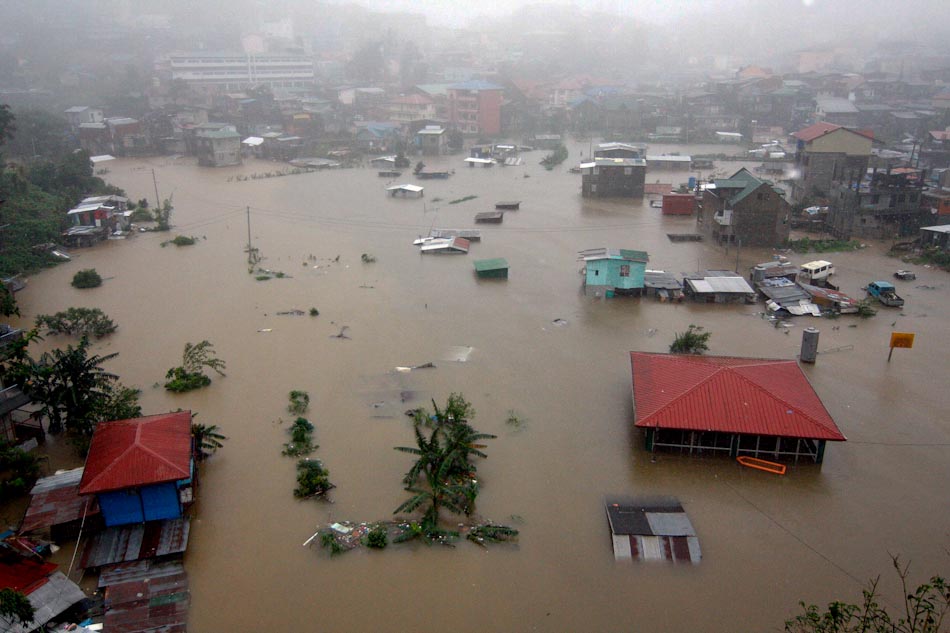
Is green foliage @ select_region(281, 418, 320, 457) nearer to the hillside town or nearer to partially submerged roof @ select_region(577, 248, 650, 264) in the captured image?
the hillside town

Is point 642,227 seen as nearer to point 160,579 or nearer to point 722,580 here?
point 722,580

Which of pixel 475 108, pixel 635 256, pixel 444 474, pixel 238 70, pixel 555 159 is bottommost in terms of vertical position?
pixel 444 474

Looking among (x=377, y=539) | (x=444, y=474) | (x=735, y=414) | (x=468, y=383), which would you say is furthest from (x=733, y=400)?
(x=377, y=539)

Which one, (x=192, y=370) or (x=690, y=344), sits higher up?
(x=690, y=344)

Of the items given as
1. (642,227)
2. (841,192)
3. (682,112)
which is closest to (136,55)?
(682,112)


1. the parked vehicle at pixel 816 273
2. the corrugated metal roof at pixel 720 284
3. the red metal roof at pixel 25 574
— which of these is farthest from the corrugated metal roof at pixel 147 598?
the parked vehicle at pixel 816 273

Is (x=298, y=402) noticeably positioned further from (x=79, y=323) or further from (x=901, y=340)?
(x=901, y=340)

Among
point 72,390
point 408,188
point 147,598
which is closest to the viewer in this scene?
point 147,598
